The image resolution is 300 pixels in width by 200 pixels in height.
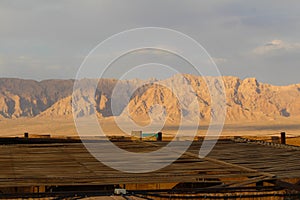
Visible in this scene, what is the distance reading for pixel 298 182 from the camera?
535 inches

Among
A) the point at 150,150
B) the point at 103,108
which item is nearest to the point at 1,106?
the point at 103,108

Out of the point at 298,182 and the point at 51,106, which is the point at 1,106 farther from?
the point at 298,182

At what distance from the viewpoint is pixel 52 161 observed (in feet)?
59.3

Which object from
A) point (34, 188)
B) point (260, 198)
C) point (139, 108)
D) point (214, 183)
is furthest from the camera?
point (139, 108)

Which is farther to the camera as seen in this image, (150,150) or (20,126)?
(20,126)

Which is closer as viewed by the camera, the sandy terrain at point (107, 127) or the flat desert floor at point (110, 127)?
the flat desert floor at point (110, 127)

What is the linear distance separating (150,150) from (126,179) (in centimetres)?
1051

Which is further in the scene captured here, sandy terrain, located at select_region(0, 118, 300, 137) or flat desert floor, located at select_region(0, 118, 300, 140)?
sandy terrain, located at select_region(0, 118, 300, 137)

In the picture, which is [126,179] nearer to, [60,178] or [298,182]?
[60,178]

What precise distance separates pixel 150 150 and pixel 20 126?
445ft

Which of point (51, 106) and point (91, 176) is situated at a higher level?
point (51, 106)

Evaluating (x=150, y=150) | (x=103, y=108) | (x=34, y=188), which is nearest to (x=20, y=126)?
(x=103, y=108)

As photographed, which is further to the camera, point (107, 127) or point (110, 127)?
point (110, 127)

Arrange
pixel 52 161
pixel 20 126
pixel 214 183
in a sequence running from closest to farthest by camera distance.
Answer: pixel 214 183 → pixel 52 161 → pixel 20 126
